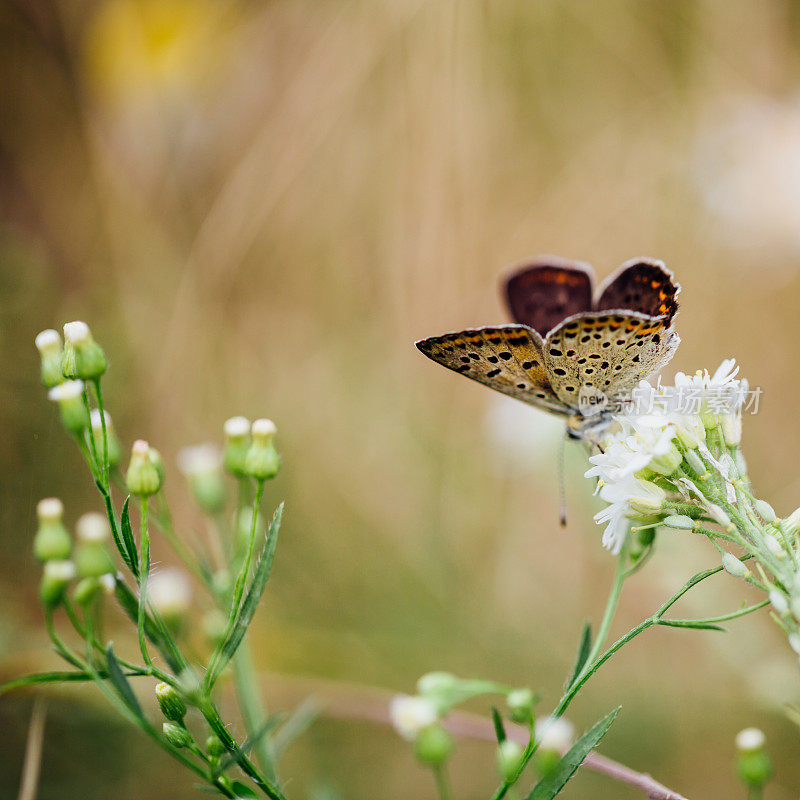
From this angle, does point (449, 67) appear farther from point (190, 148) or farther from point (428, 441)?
point (428, 441)

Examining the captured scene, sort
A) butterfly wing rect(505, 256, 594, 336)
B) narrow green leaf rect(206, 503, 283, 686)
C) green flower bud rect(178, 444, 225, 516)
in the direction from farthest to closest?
butterfly wing rect(505, 256, 594, 336)
green flower bud rect(178, 444, 225, 516)
narrow green leaf rect(206, 503, 283, 686)

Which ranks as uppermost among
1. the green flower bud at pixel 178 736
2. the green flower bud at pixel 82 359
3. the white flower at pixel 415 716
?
the green flower bud at pixel 82 359

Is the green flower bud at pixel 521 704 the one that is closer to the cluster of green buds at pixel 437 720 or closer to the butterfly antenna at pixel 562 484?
the cluster of green buds at pixel 437 720

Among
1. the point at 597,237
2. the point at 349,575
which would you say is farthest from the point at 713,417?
the point at 597,237

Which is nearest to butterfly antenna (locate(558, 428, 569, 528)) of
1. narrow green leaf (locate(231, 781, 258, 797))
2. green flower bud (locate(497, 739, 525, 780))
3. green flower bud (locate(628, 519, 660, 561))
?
green flower bud (locate(628, 519, 660, 561))

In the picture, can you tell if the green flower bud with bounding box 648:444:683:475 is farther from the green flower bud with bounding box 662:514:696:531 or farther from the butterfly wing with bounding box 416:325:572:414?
the butterfly wing with bounding box 416:325:572:414

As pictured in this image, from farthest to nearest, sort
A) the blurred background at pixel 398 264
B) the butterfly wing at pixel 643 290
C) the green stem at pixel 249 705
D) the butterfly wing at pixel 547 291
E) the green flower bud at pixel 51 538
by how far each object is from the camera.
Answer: the blurred background at pixel 398 264 < the butterfly wing at pixel 547 291 < the butterfly wing at pixel 643 290 < the green stem at pixel 249 705 < the green flower bud at pixel 51 538

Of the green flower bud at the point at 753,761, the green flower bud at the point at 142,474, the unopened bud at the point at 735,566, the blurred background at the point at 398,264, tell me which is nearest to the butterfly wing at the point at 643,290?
the unopened bud at the point at 735,566
